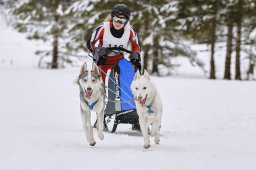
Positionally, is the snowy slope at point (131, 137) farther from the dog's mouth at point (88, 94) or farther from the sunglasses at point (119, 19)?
the sunglasses at point (119, 19)

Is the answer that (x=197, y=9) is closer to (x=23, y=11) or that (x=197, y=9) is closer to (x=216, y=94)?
(x=216, y=94)

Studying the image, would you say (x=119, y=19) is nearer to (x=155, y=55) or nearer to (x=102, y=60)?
(x=102, y=60)

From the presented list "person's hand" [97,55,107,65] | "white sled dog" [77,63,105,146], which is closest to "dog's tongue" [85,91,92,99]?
"white sled dog" [77,63,105,146]

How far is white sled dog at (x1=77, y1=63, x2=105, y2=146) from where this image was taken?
5.84m

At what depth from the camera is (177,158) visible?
5383 millimetres

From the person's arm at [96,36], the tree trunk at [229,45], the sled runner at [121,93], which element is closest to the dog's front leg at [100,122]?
the sled runner at [121,93]

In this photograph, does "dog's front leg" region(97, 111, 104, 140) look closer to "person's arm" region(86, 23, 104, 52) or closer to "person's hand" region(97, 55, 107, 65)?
"person's hand" region(97, 55, 107, 65)

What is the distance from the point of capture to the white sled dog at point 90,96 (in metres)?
5.84

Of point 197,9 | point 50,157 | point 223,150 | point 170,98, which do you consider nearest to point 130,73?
point 223,150

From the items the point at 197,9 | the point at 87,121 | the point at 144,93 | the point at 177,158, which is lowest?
the point at 177,158

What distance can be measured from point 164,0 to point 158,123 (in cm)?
1690

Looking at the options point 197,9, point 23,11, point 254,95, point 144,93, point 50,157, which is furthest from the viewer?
point 23,11

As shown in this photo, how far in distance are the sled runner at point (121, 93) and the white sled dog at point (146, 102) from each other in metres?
1.02

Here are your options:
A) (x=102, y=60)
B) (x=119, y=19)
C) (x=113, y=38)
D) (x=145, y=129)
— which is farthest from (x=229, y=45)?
(x=145, y=129)
